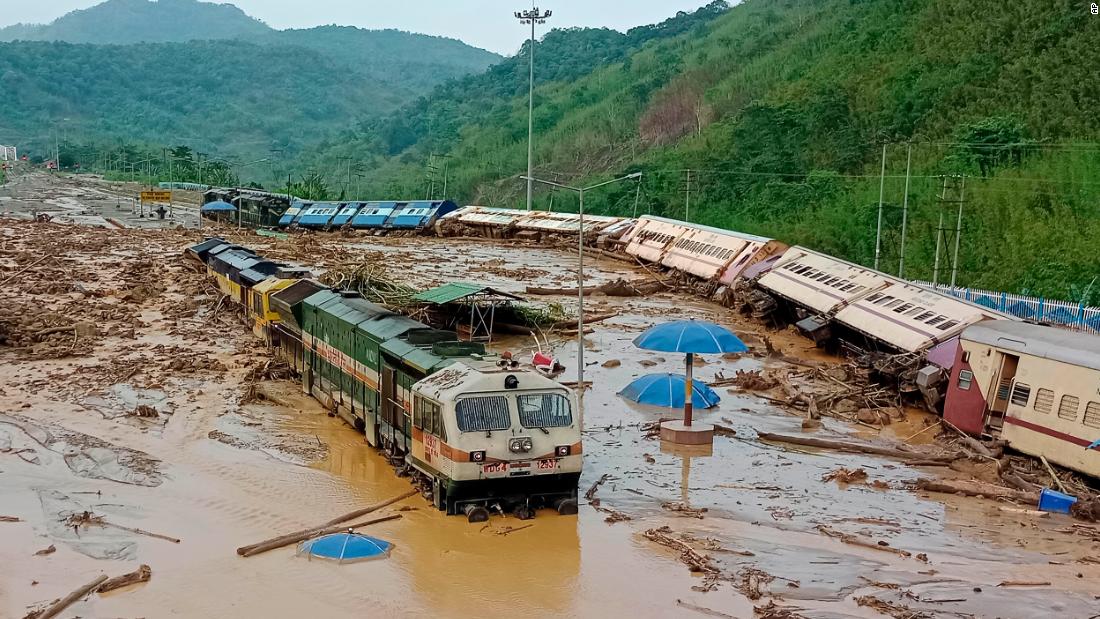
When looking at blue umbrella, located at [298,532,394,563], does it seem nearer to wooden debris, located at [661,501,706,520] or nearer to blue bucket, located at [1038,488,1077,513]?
wooden debris, located at [661,501,706,520]

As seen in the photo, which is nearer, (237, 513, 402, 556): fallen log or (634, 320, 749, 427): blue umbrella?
(237, 513, 402, 556): fallen log

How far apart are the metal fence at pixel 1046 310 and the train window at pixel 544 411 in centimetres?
1421

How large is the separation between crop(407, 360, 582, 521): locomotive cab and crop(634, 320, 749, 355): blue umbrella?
4.71m

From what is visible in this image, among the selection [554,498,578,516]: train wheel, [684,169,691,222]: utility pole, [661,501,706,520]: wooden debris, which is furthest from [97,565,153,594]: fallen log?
[684,169,691,222]: utility pole

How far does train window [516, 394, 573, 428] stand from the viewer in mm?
17219

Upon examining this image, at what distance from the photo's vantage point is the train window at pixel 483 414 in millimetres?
16844

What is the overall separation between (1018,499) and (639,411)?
9196 millimetres

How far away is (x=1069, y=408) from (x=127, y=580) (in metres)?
16.0

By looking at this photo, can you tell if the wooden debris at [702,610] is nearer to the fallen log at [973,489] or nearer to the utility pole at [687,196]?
the fallen log at [973,489]

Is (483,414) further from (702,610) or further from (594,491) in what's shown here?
(702,610)

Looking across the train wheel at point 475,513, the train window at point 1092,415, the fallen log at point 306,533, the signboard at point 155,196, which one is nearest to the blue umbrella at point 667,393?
the fallen log at point 306,533

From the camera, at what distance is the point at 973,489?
19484 millimetres

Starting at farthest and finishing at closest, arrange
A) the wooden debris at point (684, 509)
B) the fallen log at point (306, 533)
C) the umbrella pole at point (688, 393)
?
1. the umbrella pole at point (688, 393)
2. the wooden debris at point (684, 509)
3. the fallen log at point (306, 533)

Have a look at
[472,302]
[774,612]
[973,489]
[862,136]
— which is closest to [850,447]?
[973,489]
